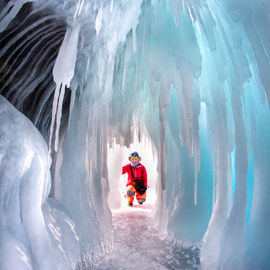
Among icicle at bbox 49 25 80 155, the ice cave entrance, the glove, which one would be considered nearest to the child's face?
the ice cave entrance

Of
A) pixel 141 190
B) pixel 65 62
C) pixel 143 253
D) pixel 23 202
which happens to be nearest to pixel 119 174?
pixel 141 190

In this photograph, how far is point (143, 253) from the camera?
318 centimetres

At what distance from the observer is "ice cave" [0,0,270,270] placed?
1925mm

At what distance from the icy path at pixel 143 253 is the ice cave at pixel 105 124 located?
0.02 metres

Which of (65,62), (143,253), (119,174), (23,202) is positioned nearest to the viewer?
(23,202)

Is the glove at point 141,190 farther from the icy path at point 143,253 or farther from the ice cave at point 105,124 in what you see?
the ice cave at point 105,124

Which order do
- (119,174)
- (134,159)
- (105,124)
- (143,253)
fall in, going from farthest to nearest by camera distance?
(119,174) < (134,159) < (105,124) < (143,253)

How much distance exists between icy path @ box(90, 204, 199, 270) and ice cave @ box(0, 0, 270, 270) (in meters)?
0.02

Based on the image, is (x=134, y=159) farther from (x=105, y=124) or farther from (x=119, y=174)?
(x=105, y=124)

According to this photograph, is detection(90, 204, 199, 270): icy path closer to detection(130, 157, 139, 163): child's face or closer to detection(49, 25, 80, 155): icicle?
detection(49, 25, 80, 155): icicle

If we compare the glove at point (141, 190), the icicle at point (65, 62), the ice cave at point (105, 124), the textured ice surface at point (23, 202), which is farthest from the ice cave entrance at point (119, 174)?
the textured ice surface at point (23, 202)

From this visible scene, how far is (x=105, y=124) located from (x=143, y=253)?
5.81 feet

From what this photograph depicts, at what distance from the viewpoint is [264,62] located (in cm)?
235

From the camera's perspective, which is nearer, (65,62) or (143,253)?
(65,62)
